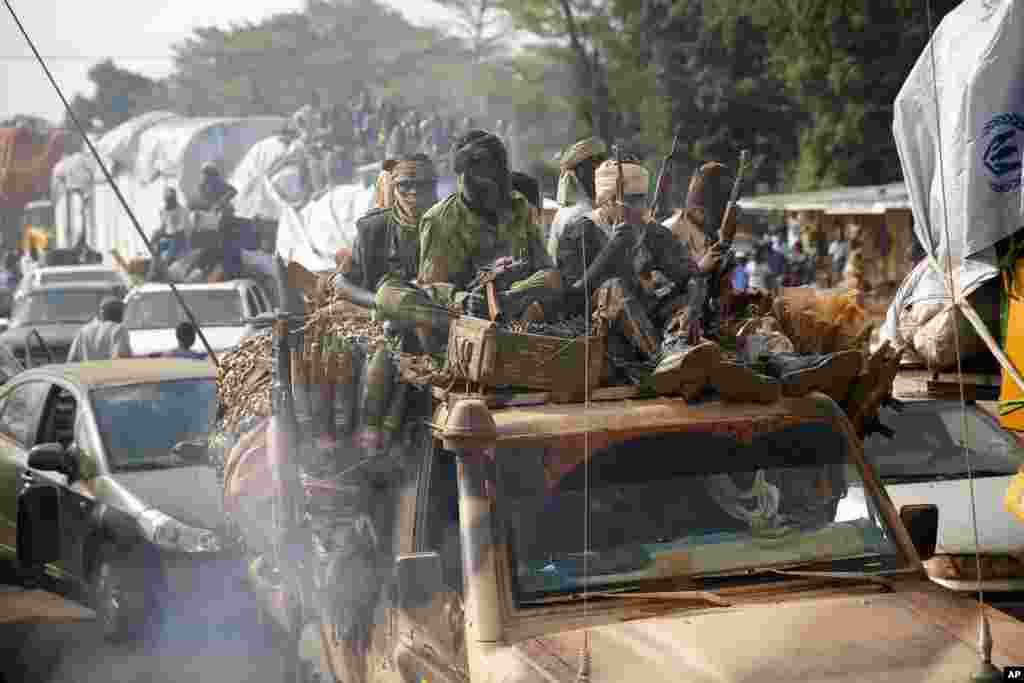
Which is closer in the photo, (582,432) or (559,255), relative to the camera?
(582,432)

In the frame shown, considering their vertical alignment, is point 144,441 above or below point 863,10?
below

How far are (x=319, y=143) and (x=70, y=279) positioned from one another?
3907 mm

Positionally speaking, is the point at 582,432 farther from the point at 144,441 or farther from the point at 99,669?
the point at 144,441

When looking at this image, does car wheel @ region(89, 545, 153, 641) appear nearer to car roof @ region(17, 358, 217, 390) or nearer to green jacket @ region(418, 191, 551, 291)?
car roof @ region(17, 358, 217, 390)

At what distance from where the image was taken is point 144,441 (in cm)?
1033

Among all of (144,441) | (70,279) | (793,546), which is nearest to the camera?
(793,546)

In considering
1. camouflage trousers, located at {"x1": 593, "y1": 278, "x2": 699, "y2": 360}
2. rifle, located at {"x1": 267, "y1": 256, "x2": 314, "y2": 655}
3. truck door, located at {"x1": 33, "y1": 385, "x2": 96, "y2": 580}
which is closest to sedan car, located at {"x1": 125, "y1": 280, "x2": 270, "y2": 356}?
truck door, located at {"x1": 33, "y1": 385, "x2": 96, "y2": 580}

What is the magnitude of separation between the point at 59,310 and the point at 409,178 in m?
15.0

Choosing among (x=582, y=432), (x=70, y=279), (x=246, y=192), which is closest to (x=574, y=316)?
(x=582, y=432)

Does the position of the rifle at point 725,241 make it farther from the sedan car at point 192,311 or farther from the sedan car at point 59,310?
the sedan car at point 59,310

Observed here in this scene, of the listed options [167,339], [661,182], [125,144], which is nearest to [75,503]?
[661,182]

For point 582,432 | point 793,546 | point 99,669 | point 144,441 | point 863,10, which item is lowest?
point 99,669

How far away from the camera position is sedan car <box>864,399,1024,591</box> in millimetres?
8188

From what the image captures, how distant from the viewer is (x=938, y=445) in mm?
9969
